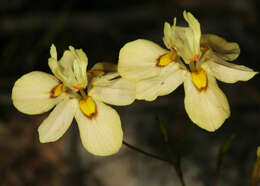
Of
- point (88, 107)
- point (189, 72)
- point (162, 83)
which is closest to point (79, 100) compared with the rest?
point (88, 107)

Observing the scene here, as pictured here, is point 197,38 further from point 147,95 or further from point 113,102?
point 113,102

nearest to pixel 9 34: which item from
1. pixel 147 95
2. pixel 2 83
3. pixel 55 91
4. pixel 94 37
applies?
pixel 2 83

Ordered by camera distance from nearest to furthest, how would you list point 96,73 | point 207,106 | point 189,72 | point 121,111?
point 207,106, point 189,72, point 96,73, point 121,111

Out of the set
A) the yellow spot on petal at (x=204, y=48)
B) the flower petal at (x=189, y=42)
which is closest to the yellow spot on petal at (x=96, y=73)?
the flower petal at (x=189, y=42)

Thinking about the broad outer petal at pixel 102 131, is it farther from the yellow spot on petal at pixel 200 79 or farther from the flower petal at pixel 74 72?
the yellow spot on petal at pixel 200 79

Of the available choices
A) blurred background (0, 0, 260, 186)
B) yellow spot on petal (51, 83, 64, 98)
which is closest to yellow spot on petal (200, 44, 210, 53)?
yellow spot on petal (51, 83, 64, 98)

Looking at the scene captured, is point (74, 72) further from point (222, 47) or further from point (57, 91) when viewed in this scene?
point (222, 47)
